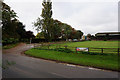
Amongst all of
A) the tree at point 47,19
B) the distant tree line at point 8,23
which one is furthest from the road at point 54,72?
the tree at point 47,19

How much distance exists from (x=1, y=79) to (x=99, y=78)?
654 centimetres

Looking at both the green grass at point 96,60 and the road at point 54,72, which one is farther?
the green grass at point 96,60

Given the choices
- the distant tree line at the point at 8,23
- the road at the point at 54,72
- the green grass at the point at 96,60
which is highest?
the distant tree line at the point at 8,23

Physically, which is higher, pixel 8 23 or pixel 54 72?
pixel 8 23

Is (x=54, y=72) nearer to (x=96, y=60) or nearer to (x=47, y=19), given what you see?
(x=96, y=60)

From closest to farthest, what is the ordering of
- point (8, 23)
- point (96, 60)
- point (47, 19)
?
1. point (96, 60)
2. point (8, 23)
3. point (47, 19)

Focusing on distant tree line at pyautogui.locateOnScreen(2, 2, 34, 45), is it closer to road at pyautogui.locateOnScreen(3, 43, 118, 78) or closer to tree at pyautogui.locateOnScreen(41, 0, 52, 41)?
road at pyautogui.locateOnScreen(3, 43, 118, 78)

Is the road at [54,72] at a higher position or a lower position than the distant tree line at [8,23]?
lower

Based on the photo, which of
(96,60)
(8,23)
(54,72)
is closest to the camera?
(54,72)

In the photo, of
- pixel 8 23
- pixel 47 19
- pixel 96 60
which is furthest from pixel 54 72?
pixel 47 19

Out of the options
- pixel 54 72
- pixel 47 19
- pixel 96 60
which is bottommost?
pixel 54 72

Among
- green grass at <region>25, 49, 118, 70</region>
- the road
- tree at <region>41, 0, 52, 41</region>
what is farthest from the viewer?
tree at <region>41, 0, 52, 41</region>

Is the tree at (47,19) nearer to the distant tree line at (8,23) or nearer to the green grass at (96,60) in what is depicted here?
the distant tree line at (8,23)

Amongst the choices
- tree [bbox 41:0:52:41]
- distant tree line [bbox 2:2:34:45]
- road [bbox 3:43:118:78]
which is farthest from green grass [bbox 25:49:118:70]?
tree [bbox 41:0:52:41]
